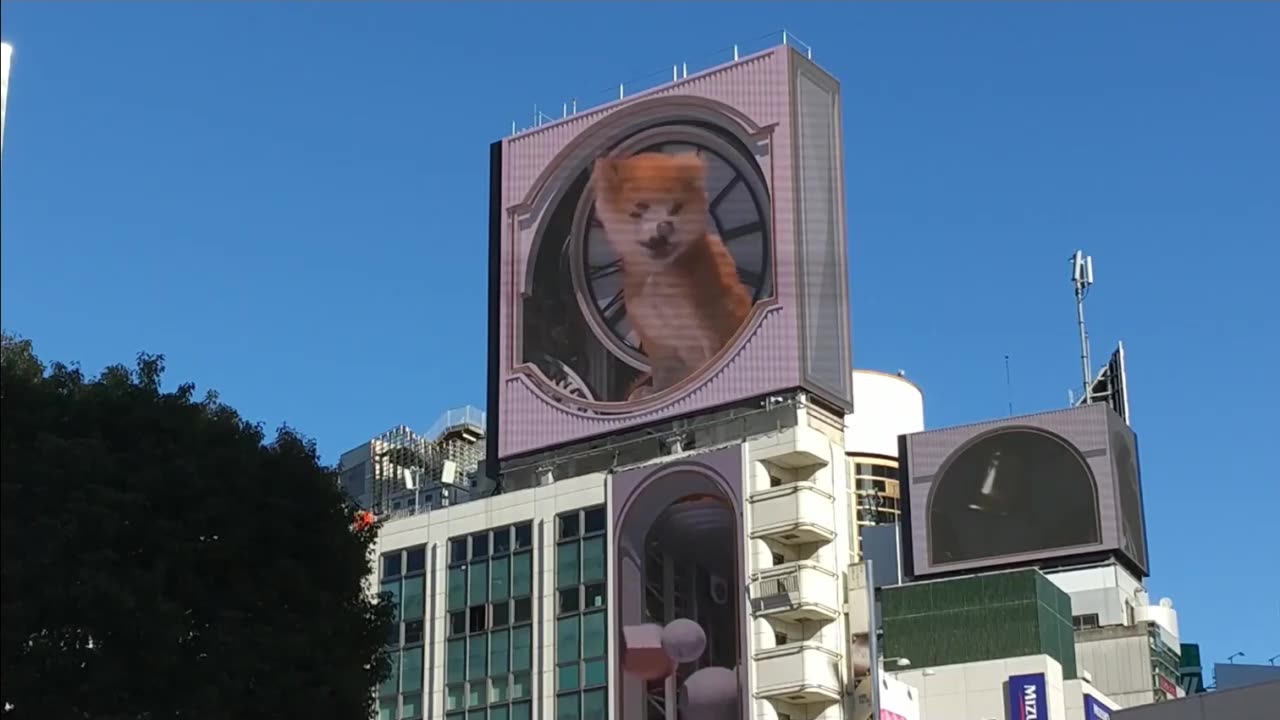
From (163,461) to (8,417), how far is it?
11.3ft

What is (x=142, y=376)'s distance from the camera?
38.8 m

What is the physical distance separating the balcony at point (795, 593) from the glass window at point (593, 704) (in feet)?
22.1

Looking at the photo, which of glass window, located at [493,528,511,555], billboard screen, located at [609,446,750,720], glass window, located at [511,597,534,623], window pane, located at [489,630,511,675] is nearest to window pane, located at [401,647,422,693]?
window pane, located at [489,630,511,675]

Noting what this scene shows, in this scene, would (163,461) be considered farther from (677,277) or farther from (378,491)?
(378,491)

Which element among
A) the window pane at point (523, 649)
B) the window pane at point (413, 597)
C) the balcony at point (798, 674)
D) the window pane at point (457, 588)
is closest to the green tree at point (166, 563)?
the balcony at point (798, 674)

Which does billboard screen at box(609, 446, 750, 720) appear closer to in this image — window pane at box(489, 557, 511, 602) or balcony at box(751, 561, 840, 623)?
balcony at box(751, 561, 840, 623)

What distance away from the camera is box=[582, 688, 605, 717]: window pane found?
74.9 meters

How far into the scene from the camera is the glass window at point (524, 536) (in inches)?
3135

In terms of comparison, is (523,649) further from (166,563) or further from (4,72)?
(4,72)

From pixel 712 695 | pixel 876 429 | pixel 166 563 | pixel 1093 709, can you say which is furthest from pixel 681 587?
pixel 166 563

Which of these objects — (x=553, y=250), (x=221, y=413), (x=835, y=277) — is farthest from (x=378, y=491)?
(x=221, y=413)

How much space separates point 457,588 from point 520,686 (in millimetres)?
5560

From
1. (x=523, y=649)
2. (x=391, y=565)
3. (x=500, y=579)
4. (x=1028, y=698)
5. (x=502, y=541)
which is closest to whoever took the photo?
(x=1028, y=698)

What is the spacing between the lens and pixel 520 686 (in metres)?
77.6
